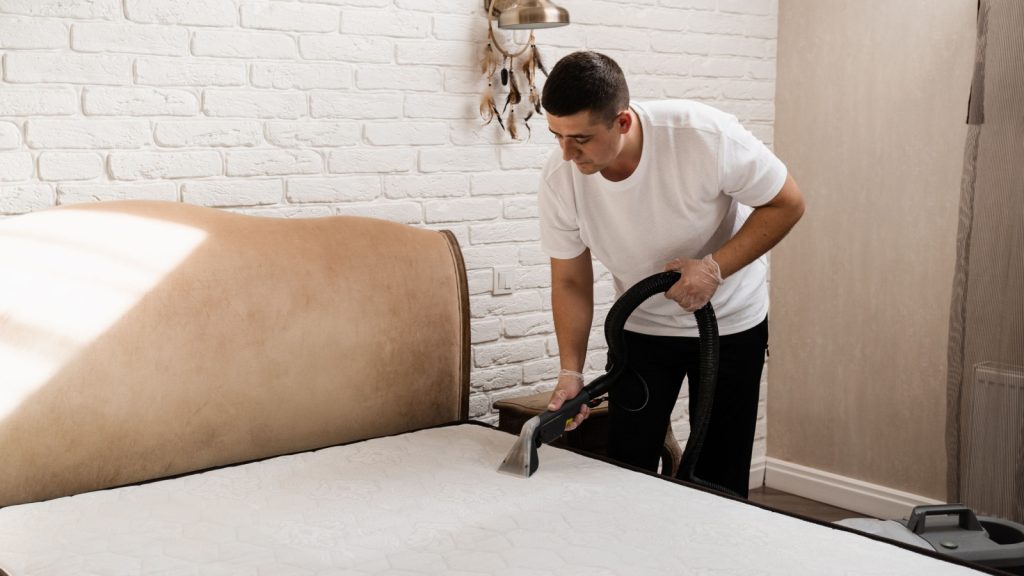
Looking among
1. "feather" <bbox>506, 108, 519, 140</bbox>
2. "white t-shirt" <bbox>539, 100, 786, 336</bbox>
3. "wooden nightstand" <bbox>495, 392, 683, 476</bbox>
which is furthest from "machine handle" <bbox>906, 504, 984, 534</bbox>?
"feather" <bbox>506, 108, 519, 140</bbox>

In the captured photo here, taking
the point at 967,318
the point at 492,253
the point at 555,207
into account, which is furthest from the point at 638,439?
the point at 967,318

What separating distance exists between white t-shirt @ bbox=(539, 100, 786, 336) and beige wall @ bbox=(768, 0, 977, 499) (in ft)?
3.76

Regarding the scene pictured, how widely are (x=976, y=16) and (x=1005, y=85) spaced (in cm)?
35

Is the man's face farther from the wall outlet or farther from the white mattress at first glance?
the wall outlet

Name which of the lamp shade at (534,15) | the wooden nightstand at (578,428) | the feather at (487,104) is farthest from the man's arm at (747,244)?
the feather at (487,104)

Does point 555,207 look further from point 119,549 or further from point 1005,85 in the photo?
point 1005,85

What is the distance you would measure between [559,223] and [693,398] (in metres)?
0.54

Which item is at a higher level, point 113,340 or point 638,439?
point 113,340

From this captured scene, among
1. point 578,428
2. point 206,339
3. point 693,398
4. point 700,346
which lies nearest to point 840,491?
point 578,428

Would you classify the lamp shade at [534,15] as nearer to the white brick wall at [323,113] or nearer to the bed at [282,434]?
the white brick wall at [323,113]

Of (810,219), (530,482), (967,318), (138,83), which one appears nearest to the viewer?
(530,482)

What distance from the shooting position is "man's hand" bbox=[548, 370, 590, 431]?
2307 millimetres

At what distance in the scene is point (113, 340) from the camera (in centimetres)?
217

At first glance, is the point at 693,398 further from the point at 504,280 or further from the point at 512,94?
the point at 512,94
